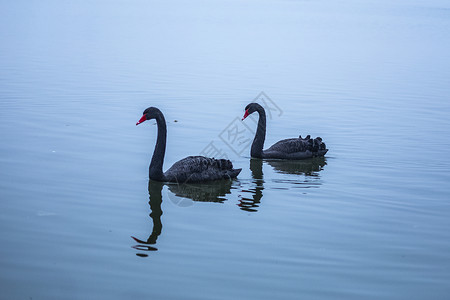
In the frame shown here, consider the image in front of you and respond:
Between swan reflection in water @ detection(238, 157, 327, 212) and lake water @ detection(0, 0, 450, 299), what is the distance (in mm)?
27

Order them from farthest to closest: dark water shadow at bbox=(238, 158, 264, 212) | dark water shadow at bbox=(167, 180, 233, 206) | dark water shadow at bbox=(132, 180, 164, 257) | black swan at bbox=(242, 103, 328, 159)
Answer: black swan at bbox=(242, 103, 328, 159)
dark water shadow at bbox=(167, 180, 233, 206)
dark water shadow at bbox=(238, 158, 264, 212)
dark water shadow at bbox=(132, 180, 164, 257)

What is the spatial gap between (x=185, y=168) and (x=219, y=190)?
47 cm

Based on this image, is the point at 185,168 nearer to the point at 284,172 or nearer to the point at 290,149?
the point at 284,172

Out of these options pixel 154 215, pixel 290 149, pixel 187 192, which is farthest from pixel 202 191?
pixel 290 149

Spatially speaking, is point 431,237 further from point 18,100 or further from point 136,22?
point 136,22

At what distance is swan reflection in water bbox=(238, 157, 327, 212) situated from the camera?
22.6 ft

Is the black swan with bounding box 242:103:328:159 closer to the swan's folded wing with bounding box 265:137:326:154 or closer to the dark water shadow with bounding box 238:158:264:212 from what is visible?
the swan's folded wing with bounding box 265:137:326:154

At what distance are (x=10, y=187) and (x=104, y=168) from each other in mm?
1348

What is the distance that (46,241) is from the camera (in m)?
5.25

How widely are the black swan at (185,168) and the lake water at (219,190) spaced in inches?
5.3

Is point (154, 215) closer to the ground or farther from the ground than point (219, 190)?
closer to the ground

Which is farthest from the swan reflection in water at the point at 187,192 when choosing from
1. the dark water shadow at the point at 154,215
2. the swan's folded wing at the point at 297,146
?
the swan's folded wing at the point at 297,146

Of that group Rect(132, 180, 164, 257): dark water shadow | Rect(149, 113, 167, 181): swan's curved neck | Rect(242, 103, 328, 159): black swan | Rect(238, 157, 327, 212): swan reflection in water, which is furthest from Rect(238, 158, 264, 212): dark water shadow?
Rect(149, 113, 167, 181): swan's curved neck

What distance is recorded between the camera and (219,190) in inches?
285
